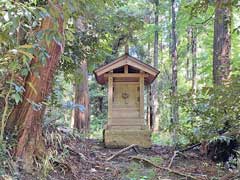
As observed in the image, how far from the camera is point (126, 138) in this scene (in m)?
7.68

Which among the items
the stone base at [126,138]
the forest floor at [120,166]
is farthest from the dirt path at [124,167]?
the stone base at [126,138]

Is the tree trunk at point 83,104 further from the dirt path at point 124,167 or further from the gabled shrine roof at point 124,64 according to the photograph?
the dirt path at point 124,167

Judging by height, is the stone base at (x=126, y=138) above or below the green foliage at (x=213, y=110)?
below

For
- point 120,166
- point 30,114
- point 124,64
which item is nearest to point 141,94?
point 124,64

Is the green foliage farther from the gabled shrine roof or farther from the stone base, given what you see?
the gabled shrine roof

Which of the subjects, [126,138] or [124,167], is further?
[126,138]

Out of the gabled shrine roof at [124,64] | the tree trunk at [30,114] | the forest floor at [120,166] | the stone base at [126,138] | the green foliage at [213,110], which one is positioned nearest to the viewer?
the tree trunk at [30,114]

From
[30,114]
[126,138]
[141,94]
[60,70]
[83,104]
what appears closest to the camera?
[30,114]

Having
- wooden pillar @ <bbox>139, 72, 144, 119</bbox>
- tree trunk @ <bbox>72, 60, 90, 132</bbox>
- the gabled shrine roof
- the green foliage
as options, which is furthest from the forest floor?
tree trunk @ <bbox>72, 60, 90, 132</bbox>

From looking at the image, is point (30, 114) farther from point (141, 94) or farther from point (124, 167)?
point (141, 94)

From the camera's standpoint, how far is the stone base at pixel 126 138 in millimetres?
7617

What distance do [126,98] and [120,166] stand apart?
9.27 ft

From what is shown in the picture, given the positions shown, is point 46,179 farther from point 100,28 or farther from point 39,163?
point 100,28

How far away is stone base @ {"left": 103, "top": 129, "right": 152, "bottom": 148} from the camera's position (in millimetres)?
7617
